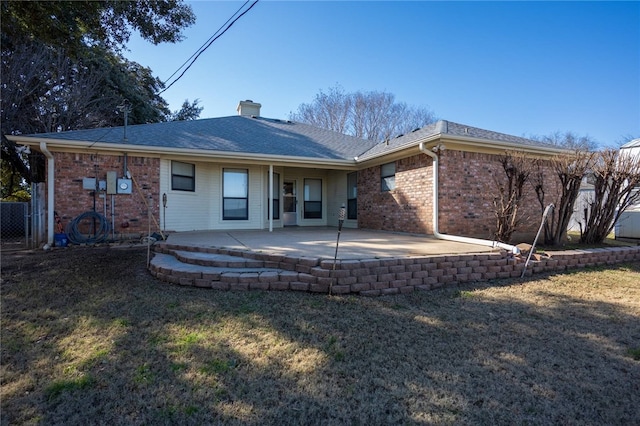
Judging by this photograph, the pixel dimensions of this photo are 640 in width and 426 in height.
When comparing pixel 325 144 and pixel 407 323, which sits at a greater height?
pixel 325 144

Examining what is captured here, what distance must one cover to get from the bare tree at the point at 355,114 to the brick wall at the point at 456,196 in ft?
61.6

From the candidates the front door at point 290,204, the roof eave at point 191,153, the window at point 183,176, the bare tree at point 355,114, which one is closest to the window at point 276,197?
the front door at point 290,204

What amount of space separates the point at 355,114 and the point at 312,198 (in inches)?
659

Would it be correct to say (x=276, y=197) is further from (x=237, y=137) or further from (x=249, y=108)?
(x=249, y=108)

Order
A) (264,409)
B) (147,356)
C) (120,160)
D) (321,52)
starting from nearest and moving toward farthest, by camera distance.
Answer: (264,409) < (147,356) < (120,160) < (321,52)

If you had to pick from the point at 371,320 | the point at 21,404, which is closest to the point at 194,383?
the point at 21,404

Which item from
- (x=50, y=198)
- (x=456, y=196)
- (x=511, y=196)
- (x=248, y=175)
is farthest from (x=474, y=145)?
(x=50, y=198)

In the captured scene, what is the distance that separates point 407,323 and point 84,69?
17463 millimetres

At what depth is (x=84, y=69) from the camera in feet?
46.5

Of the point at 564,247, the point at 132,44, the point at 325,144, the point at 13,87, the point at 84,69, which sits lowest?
the point at 564,247

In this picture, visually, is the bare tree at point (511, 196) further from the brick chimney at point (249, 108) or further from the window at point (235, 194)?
the brick chimney at point (249, 108)

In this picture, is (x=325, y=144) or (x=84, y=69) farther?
(x=84, y=69)

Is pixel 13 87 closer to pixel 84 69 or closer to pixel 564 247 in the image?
pixel 84 69

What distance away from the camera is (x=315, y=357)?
2.70 meters
